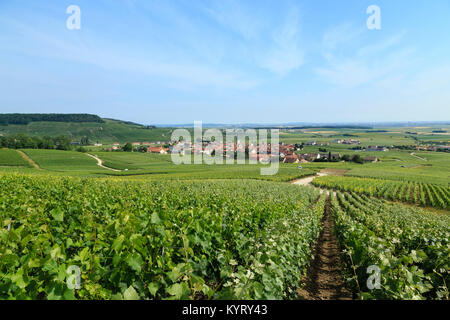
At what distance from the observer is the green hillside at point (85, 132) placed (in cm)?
16300

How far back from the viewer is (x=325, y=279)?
7.50m

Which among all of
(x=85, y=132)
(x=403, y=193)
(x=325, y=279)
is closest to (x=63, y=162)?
(x=325, y=279)

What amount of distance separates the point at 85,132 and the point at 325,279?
663 feet

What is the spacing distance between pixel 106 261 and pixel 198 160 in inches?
3252

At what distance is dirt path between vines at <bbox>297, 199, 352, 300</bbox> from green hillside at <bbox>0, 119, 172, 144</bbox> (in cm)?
17134

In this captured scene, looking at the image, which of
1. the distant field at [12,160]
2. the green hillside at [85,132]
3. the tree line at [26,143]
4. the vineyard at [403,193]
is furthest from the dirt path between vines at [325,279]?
the green hillside at [85,132]

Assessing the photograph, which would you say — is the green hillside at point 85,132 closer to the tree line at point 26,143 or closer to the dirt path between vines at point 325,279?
the tree line at point 26,143

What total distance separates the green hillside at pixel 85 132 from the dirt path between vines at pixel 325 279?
171 metres

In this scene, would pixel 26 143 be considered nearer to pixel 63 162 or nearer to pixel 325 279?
pixel 63 162

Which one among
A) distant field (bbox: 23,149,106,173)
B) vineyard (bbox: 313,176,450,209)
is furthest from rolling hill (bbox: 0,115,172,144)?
vineyard (bbox: 313,176,450,209)

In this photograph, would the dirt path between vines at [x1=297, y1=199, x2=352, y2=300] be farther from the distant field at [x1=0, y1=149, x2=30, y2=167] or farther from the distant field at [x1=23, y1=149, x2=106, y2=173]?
the distant field at [x1=0, y1=149, x2=30, y2=167]

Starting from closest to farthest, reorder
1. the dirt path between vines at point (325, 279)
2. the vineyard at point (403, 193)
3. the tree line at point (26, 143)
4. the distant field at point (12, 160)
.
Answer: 1. the dirt path between vines at point (325, 279)
2. the vineyard at point (403, 193)
3. the distant field at point (12, 160)
4. the tree line at point (26, 143)
